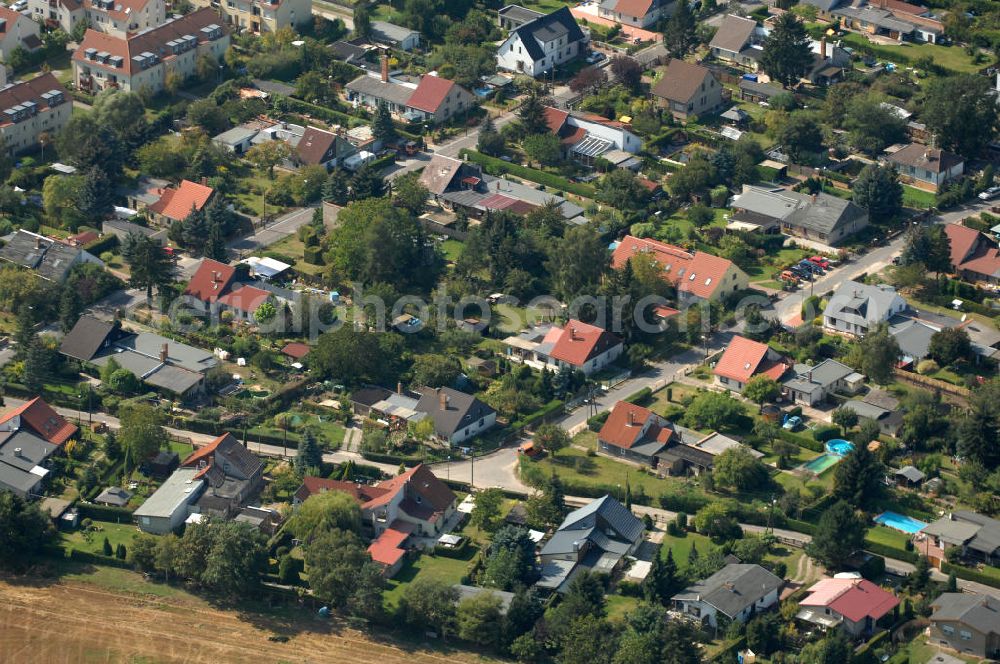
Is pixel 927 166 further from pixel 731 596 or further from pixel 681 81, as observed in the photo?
pixel 731 596

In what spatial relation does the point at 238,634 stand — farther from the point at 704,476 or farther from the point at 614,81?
the point at 614,81

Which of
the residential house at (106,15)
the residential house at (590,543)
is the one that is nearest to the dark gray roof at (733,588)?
the residential house at (590,543)

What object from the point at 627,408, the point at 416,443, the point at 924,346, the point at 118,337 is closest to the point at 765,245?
the point at 924,346

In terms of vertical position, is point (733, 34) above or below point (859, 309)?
above

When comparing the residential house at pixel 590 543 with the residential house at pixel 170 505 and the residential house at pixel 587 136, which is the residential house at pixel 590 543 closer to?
the residential house at pixel 170 505

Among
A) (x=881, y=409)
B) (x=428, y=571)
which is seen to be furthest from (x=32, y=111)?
(x=881, y=409)

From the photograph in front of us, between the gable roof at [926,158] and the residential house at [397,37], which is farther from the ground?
the gable roof at [926,158]

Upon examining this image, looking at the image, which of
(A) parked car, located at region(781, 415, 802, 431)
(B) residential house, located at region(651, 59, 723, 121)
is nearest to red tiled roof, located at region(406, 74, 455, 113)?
(B) residential house, located at region(651, 59, 723, 121)
